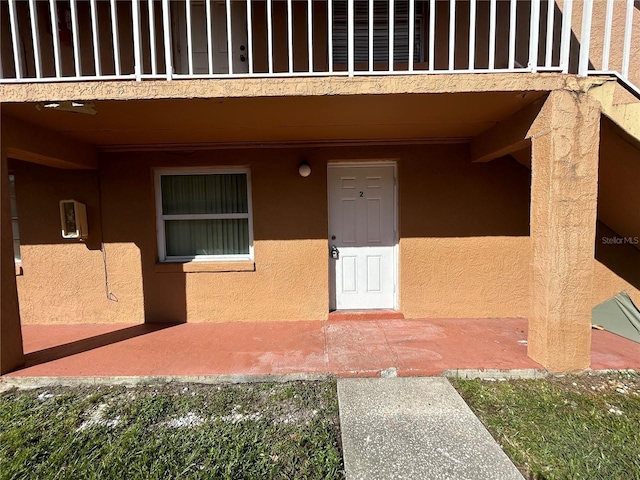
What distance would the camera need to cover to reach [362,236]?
200 inches

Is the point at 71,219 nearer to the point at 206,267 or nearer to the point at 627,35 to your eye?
the point at 206,267

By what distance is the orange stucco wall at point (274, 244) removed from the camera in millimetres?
4844

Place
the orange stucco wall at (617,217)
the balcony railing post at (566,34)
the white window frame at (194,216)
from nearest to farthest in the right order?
1. the balcony railing post at (566,34)
2. the orange stucco wall at (617,217)
3. the white window frame at (194,216)

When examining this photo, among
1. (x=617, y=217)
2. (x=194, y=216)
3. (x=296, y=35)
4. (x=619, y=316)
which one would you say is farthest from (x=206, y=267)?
(x=619, y=316)

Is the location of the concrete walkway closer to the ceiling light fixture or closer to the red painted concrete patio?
the red painted concrete patio

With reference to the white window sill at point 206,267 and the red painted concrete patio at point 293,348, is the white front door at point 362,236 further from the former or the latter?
the white window sill at point 206,267

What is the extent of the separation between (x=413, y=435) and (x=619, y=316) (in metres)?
3.99

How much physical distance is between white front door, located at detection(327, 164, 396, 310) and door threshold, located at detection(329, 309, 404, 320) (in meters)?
0.11

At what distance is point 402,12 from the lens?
4.66 meters

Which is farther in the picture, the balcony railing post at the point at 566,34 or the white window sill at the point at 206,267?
the white window sill at the point at 206,267

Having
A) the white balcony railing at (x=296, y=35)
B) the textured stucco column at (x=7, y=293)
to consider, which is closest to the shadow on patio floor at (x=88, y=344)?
the textured stucco column at (x=7, y=293)

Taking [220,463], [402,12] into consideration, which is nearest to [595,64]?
[402,12]

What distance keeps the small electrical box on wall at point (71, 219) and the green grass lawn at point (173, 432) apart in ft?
7.05

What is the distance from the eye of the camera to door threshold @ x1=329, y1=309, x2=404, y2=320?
16.1ft
